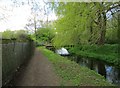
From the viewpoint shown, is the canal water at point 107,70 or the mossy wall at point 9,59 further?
the canal water at point 107,70

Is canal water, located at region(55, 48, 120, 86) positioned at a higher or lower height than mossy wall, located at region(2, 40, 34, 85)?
lower

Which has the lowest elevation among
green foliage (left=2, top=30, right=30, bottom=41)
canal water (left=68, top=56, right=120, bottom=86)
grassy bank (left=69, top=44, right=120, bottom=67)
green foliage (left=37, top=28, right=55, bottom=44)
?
canal water (left=68, top=56, right=120, bottom=86)

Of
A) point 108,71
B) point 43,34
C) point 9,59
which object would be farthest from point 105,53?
point 43,34

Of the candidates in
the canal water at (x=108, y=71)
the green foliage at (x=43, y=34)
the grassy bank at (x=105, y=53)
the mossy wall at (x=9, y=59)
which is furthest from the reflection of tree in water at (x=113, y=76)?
the green foliage at (x=43, y=34)

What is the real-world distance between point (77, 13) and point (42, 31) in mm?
36021

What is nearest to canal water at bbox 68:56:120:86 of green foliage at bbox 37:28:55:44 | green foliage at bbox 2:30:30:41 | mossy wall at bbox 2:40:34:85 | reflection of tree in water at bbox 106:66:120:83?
reflection of tree in water at bbox 106:66:120:83

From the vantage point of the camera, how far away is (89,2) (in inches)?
313

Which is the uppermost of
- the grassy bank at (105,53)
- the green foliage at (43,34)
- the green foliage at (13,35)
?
the green foliage at (43,34)

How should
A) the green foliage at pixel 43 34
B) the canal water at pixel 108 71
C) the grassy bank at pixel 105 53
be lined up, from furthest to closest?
the green foliage at pixel 43 34
the grassy bank at pixel 105 53
the canal water at pixel 108 71

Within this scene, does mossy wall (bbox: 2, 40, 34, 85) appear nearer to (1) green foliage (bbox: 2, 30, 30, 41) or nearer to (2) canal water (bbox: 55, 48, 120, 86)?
(1) green foliage (bbox: 2, 30, 30, 41)

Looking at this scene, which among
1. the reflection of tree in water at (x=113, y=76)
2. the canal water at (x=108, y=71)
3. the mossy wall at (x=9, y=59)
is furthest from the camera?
the canal water at (x=108, y=71)

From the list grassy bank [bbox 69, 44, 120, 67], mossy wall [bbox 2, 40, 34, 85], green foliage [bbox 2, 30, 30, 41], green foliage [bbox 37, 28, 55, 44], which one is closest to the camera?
mossy wall [bbox 2, 40, 34, 85]

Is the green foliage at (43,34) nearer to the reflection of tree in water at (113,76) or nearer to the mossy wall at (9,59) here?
the reflection of tree in water at (113,76)

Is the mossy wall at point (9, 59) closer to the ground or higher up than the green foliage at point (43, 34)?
closer to the ground
